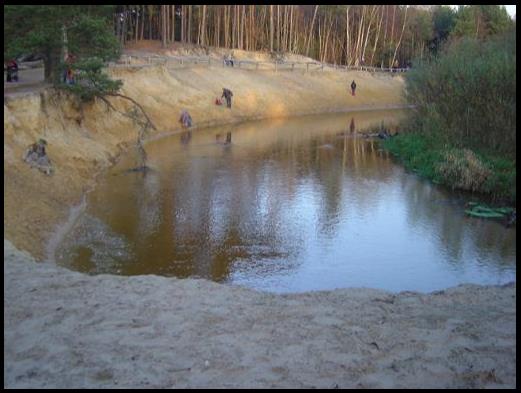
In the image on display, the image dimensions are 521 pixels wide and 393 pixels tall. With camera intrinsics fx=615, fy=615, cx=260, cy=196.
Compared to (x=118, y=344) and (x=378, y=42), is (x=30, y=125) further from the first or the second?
(x=378, y=42)

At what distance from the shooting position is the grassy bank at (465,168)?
1958 cm

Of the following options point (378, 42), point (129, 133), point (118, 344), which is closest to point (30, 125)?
point (129, 133)

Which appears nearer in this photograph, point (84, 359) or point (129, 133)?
point (84, 359)

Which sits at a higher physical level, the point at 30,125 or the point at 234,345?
the point at 30,125

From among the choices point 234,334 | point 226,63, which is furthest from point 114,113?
point 234,334

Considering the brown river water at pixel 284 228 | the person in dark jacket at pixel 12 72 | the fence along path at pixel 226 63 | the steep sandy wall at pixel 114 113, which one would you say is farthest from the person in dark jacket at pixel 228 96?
the person in dark jacket at pixel 12 72

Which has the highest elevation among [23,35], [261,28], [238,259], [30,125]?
[261,28]

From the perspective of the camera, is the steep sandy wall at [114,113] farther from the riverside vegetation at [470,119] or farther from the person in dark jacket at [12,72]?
the riverside vegetation at [470,119]

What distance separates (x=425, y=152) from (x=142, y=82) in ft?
55.2

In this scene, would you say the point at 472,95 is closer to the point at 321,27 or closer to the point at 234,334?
the point at 234,334

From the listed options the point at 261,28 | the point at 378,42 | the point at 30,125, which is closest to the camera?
the point at 30,125

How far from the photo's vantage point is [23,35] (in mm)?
22562

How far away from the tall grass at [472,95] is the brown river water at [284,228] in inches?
99.6

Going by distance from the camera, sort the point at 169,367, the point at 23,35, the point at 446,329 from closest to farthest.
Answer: the point at 169,367 < the point at 446,329 < the point at 23,35
